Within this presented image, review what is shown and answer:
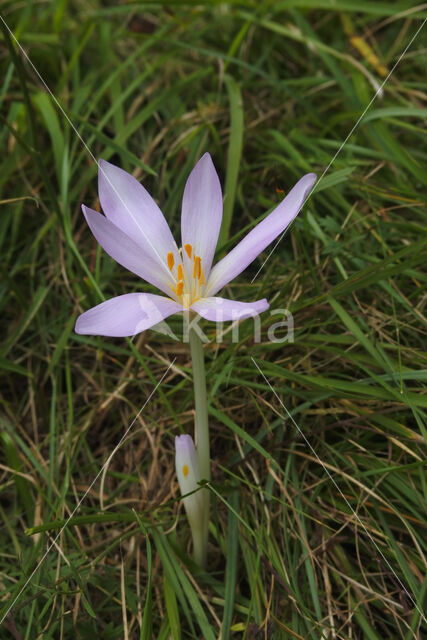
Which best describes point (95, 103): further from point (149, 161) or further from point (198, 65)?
point (198, 65)

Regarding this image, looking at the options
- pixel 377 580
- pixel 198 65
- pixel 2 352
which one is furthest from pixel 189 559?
pixel 198 65

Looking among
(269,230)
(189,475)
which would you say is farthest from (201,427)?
(269,230)

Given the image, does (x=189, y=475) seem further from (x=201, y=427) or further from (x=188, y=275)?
(x=188, y=275)

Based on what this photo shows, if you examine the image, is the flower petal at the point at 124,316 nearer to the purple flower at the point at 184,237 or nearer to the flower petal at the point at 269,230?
the purple flower at the point at 184,237

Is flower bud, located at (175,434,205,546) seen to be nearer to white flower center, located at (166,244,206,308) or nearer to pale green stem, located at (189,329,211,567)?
pale green stem, located at (189,329,211,567)

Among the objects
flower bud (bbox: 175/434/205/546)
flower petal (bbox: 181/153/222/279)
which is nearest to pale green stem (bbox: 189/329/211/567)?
flower bud (bbox: 175/434/205/546)
